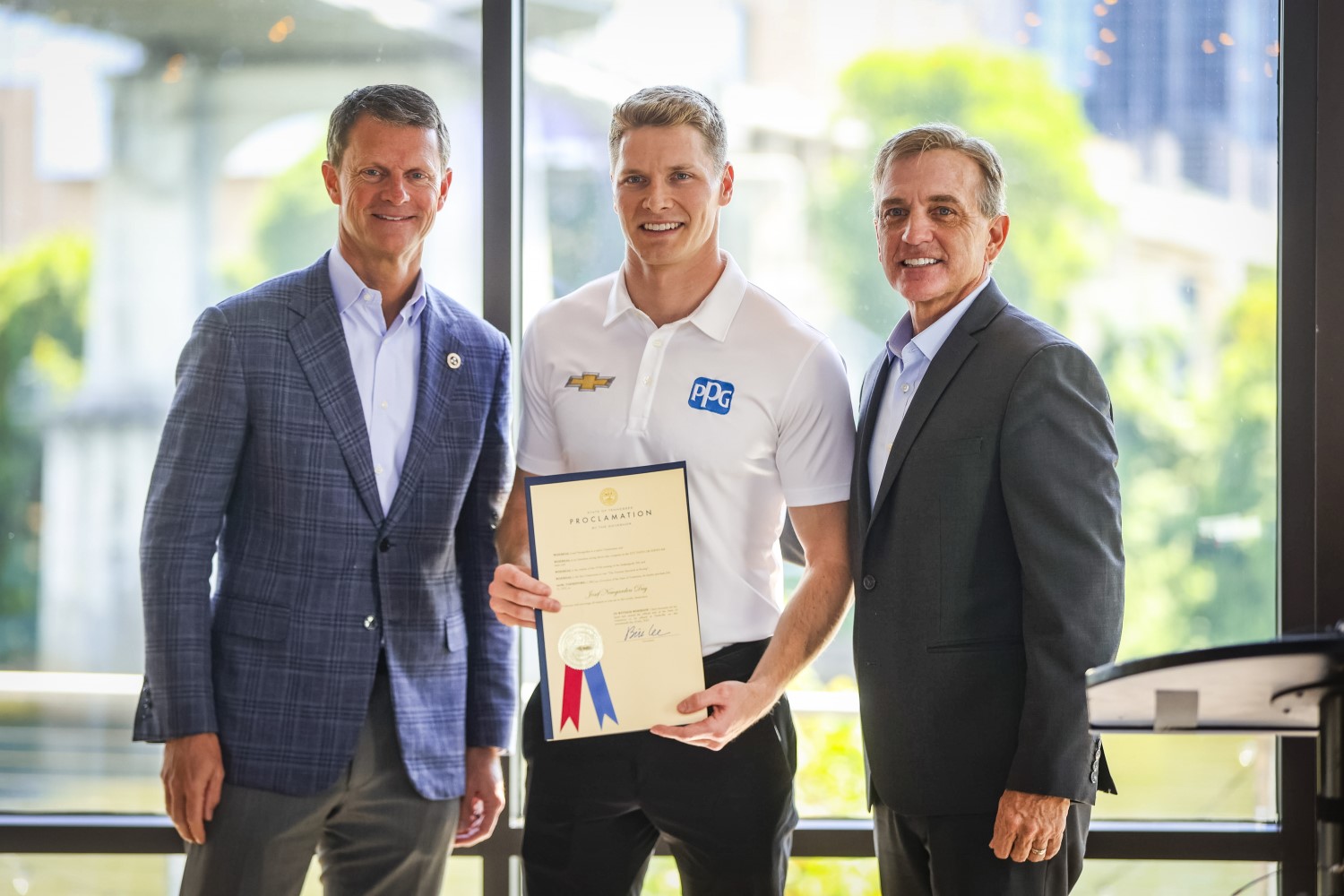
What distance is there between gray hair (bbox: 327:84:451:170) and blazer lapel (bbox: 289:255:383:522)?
351mm

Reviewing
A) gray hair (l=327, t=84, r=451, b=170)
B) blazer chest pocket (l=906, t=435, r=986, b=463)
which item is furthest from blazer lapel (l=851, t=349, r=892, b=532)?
gray hair (l=327, t=84, r=451, b=170)

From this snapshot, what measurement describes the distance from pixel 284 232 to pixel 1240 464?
2728 millimetres

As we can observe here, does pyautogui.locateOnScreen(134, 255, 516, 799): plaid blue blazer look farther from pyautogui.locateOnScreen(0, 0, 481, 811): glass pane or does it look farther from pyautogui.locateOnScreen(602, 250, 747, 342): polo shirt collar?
pyautogui.locateOnScreen(0, 0, 481, 811): glass pane

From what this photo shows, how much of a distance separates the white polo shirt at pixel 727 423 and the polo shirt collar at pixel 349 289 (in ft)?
1.22

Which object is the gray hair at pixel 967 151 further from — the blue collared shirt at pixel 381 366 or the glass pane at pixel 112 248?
the glass pane at pixel 112 248

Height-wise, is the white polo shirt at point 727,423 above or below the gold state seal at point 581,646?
above

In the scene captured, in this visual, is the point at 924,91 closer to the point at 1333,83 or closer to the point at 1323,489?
the point at 1333,83

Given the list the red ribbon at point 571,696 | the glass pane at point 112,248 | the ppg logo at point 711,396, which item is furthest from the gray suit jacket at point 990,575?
the glass pane at point 112,248

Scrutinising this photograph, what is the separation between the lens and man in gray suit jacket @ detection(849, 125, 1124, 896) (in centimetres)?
193

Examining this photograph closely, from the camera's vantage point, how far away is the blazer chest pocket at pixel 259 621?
7.29 feet

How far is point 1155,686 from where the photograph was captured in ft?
4.36

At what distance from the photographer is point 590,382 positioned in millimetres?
2305

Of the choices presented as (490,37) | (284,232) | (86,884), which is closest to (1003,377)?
(490,37)

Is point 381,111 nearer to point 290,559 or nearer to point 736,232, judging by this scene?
point 290,559
